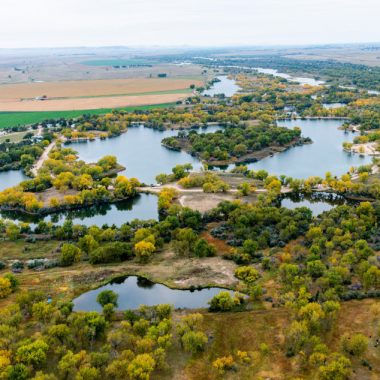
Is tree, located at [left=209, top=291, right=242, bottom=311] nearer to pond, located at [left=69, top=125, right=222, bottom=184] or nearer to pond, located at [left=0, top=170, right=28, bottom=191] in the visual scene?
pond, located at [left=69, top=125, right=222, bottom=184]

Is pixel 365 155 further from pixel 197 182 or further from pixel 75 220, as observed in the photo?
pixel 75 220

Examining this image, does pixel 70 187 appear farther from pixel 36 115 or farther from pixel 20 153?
pixel 36 115

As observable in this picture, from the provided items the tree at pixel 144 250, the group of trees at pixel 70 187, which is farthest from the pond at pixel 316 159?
the tree at pixel 144 250

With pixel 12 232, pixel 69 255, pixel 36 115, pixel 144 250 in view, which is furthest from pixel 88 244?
pixel 36 115

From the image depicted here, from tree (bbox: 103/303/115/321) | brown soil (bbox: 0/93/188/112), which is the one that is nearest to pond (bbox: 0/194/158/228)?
tree (bbox: 103/303/115/321)

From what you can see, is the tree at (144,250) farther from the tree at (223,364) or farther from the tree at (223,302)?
the tree at (223,364)

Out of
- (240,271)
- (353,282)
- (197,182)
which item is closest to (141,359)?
(240,271)
